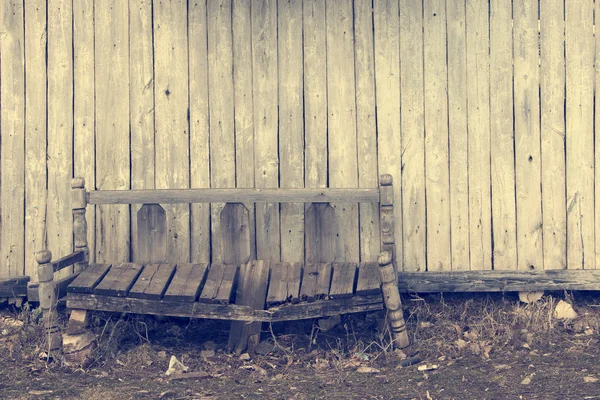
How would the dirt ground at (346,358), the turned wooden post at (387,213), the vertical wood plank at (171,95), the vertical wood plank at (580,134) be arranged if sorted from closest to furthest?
the dirt ground at (346,358), the turned wooden post at (387,213), the vertical wood plank at (580,134), the vertical wood plank at (171,95)

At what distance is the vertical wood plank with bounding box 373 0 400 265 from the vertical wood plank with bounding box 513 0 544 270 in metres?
0.84

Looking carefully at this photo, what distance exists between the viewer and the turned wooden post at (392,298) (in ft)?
17.3

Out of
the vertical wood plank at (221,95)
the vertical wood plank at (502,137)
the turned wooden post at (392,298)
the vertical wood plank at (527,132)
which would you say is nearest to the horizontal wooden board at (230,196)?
the vertical wood plank at (221,95)

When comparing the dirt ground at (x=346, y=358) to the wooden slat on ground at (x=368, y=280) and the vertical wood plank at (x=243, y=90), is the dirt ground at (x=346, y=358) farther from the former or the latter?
the vertical wood plank at (x=243, y=90)

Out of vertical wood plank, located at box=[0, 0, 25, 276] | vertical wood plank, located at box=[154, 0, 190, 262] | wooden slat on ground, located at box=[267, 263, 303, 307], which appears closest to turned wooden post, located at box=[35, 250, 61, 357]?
vertical wood plank, located at box=[0, 0, 25, 276]

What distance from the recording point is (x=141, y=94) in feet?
19.4

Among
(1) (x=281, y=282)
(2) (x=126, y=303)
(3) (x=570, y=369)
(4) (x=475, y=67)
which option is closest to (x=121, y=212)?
(2) (x=126, y=303)

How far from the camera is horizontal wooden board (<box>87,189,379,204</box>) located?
5574mm

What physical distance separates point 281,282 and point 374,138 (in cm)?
125

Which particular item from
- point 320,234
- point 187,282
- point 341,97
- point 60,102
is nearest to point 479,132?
point 341,97

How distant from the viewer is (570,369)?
4.98m

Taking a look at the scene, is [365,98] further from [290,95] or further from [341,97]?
[290,95]

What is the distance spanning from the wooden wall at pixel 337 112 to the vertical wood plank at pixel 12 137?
2 cm

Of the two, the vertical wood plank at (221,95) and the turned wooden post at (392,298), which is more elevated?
the vertical wood plank at (221,95)
